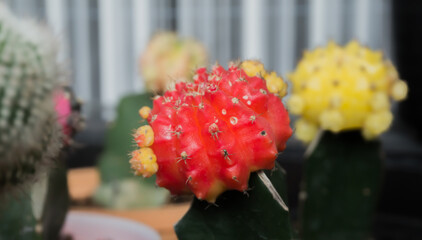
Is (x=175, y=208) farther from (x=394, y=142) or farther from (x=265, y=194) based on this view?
(x=394, y=142)

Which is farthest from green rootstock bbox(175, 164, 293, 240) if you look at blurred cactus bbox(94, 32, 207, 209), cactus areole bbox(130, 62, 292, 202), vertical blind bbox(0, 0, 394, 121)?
vertical blind bbox(0, 0, 394, 121)

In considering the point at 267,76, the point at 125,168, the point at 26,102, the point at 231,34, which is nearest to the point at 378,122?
the point at 267,76

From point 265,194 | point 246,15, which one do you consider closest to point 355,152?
point 265,194

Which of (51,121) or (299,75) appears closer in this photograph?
(51,121)

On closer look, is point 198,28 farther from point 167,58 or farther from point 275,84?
point 275,84

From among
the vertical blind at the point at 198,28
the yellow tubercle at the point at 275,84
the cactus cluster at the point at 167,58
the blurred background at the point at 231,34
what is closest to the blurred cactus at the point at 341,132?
the yellow tubercle at the point at 275,84

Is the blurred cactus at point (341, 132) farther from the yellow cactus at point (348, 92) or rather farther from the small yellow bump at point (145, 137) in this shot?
the small yellow bump at point (145, 137)

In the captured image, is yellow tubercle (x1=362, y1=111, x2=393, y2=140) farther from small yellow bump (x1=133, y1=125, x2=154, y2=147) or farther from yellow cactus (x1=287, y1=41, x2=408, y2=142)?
small yellow bump (x1=133, y1=125, x2=154, y2=147)
